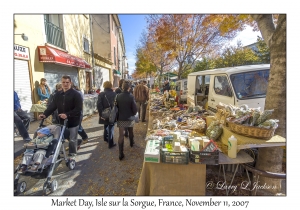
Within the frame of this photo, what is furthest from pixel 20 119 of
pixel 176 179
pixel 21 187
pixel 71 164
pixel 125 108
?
pixel 176 179

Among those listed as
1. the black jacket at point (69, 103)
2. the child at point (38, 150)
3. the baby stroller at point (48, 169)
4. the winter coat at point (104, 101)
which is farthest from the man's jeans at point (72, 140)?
the winter coat at point (104, 101)

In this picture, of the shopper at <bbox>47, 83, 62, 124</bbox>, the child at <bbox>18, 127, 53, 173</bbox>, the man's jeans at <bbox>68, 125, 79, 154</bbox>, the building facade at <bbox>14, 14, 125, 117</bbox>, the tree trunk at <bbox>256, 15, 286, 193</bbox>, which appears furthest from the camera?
the building facade at <bbox>14, 14, 125, 117</bbox>

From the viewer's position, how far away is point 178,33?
13.0 m

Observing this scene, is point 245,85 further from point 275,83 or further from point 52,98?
point 52,98

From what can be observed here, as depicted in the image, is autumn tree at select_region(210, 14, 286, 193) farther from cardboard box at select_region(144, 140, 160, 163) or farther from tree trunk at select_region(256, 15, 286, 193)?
cardboard box at select_region(144, 140, 160, 163)

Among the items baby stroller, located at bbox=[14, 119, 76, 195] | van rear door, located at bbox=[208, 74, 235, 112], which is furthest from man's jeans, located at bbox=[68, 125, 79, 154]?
van rear door, located at bbox=[208, 74, 235, 112]

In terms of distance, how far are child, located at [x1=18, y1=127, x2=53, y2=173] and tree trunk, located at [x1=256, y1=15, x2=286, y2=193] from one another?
3.54m

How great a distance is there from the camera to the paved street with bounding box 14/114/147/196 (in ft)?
8.37

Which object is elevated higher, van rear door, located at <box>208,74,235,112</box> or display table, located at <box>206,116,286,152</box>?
van rear door, located at <box>208,74,235,112</box>

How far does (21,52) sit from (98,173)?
217 inches

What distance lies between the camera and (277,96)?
213cm

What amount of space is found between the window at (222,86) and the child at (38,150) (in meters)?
4.39

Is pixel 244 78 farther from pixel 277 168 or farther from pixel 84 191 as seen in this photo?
pixel 84 191

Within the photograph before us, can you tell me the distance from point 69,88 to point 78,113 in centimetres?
57
